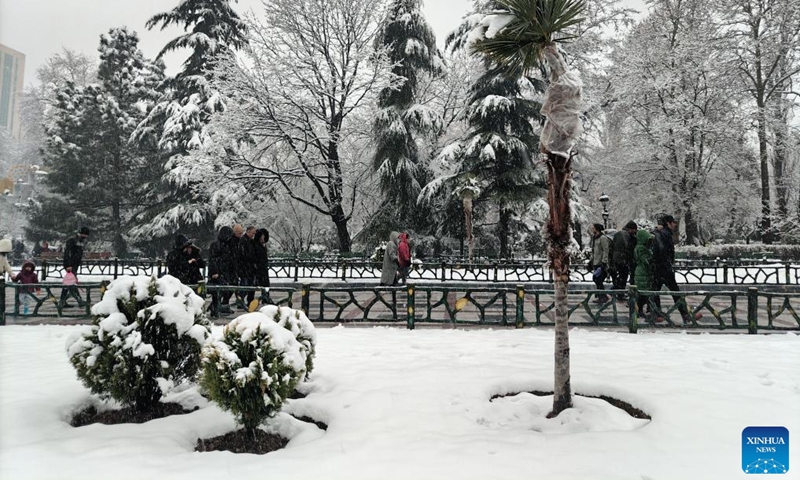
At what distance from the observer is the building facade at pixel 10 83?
9.95 ft

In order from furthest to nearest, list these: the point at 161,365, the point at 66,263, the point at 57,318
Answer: the point at 66,263 < the point at 57,318 < the point at 161,365

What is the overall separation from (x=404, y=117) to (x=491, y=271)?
28.9 feet

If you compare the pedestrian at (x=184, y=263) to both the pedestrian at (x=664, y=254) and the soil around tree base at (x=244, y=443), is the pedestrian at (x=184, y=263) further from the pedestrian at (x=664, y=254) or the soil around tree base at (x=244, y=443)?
the pedestrian at (x=664, y=254)

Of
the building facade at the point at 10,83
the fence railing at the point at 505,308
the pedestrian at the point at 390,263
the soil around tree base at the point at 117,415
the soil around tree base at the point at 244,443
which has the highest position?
the building facade at the point at 10,83

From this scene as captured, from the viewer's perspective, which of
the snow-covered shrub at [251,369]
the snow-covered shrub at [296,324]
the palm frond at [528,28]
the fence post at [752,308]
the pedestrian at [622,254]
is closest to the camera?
the snow-covered shrub at [251,369]

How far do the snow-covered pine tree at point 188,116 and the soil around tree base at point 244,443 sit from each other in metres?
19.5

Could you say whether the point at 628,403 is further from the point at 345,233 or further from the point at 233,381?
the point at 345,233

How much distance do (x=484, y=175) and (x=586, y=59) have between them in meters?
7.98

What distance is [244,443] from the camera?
372 cm

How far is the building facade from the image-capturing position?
3.03 m

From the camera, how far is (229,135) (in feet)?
67.3

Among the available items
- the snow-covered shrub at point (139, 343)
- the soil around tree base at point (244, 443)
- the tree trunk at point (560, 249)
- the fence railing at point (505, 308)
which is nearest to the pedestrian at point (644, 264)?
the fence railing at point (505, 308)

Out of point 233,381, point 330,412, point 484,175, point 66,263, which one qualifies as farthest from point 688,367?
point 484,175

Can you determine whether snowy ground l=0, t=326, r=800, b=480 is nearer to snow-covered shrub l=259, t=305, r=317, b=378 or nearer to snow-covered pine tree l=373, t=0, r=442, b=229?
snow-covered shrub l=259, t=305, r=317, b=378
